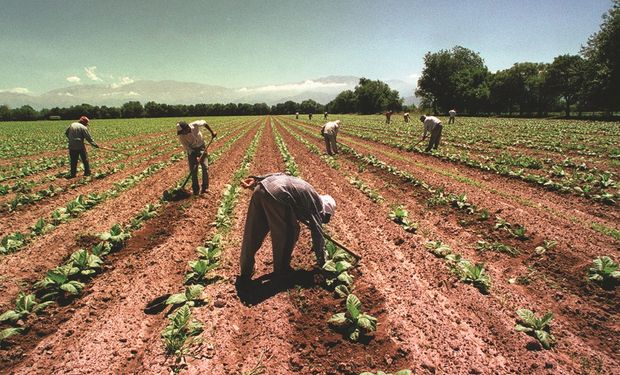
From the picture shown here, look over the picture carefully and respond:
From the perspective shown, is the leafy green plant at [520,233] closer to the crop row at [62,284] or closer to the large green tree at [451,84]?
the crop row at [62,284]

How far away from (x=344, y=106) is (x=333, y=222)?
12623 cm

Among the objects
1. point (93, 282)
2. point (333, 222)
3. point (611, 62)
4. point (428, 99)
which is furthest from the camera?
point (428, 99)

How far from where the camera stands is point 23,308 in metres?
4.80

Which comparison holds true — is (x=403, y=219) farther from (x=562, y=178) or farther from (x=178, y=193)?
(x=562, y=178)

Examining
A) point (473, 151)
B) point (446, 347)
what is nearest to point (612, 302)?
point (446, 347)

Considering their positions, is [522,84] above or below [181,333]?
above

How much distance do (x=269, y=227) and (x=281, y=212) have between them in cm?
39

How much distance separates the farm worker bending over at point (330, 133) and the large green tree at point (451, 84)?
68827mm

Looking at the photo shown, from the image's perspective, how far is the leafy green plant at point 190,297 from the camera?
4.98 meters

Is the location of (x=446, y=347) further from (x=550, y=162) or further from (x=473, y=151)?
(x=473, y=151)

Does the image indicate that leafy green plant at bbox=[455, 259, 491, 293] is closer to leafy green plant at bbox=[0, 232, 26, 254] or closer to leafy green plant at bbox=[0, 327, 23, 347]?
leafy green plant at bbox=[0, 327, 23, 347]

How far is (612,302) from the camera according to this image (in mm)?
5020

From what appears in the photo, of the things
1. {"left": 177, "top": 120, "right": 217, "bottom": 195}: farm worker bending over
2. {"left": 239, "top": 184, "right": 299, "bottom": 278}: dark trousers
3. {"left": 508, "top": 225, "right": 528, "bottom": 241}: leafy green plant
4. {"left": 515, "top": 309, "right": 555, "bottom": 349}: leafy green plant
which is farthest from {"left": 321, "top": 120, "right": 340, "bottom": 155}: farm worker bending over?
{"left": 515, "top": 309, "right": 555, "bottom": 349}: leafy green plant

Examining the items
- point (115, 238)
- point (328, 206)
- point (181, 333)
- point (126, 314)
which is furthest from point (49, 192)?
point (328, 206)
